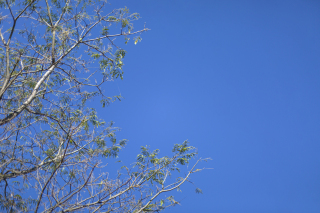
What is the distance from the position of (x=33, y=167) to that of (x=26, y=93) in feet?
1.97

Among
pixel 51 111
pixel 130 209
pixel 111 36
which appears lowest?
pixel 130 209

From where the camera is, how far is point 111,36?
252cm

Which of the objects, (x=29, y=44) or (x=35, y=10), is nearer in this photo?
(x=29, y=44)

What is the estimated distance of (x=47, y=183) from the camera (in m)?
1.82

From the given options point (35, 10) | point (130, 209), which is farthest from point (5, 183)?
point (35, 10)

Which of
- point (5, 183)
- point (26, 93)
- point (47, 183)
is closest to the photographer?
point (47, 183)

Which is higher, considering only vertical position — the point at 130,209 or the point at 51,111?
the point at 51,111

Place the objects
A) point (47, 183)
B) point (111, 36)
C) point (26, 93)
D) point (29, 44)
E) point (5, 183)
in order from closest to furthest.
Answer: point (47, 183), point (5, 183), point (29, 44), point (26, 93), point (111, 36)

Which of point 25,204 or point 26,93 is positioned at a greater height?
point 26,93

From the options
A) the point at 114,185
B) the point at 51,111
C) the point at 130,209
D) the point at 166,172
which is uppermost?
the point at 51,111

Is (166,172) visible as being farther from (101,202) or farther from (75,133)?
(75,133)

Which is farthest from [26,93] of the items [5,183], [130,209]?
[130,209]

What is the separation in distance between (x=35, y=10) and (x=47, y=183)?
1411 millimetres

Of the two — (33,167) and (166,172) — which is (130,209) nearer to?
(166,172)
